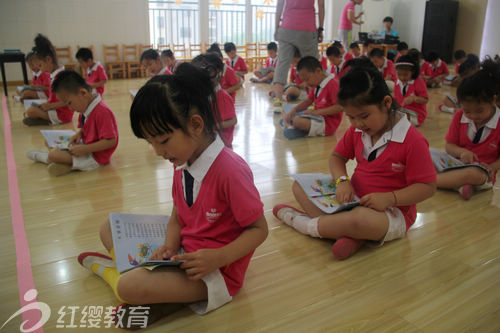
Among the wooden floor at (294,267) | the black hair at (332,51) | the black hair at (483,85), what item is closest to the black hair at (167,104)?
the wooden floor at (294,267)

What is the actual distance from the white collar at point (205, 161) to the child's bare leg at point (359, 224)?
0.55 meters

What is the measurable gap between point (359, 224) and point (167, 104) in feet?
2.50

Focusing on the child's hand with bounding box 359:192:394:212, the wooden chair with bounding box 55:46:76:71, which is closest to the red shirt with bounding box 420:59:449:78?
the child's hand with bounding box 359:192:394:212

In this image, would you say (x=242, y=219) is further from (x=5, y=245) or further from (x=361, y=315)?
(x=5, y=245)

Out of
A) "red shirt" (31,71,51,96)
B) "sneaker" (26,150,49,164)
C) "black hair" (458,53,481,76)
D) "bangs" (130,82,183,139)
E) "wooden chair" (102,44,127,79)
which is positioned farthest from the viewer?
"wooden chair" (102,44,127,79)

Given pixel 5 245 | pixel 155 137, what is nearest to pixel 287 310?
pixel 155 137

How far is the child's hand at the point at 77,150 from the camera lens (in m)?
2.13

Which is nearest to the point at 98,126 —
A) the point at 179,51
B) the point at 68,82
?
the point at 68,82

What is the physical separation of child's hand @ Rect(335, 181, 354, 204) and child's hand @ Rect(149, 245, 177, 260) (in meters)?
0.64

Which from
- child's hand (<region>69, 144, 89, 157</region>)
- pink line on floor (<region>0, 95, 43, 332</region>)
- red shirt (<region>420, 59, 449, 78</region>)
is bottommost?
pink line on floor (<region>0, 95, 43, 332</region>)

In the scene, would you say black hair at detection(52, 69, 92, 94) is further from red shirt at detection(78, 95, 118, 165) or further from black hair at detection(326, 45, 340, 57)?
black hair at detection(326, 45, 340, 57)

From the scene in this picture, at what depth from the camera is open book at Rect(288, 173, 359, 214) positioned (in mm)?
1350

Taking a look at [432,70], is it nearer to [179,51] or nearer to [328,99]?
[328,99]

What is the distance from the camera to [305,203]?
1563mm
